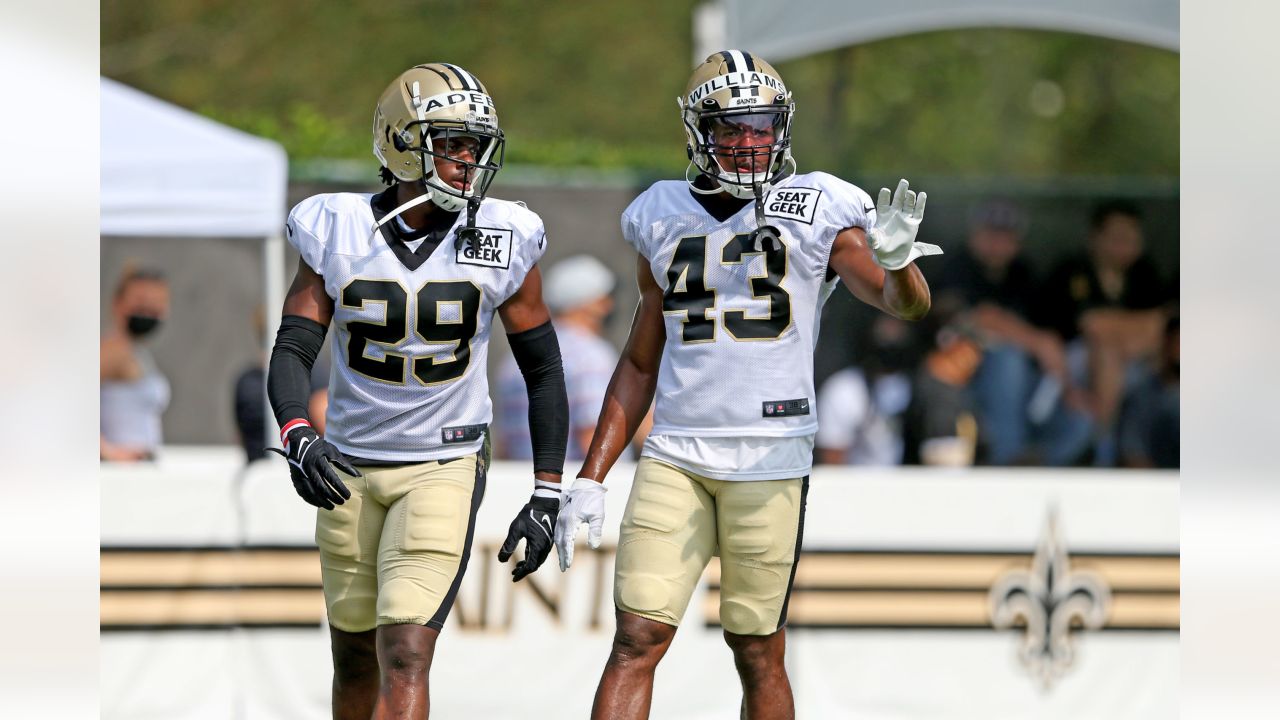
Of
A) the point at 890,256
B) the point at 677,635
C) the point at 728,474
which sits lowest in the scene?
the point at 677,635

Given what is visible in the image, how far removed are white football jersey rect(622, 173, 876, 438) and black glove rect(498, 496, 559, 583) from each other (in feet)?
1.45

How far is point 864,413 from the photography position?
365 inches

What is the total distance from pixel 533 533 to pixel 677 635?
7.65ft

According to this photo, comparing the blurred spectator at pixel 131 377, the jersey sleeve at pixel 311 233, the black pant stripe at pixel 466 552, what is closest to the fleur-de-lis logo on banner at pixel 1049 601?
the black pant stripe at pixel 466 552

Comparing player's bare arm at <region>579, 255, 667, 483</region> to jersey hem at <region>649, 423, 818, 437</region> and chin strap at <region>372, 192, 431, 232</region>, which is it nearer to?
jersey hem at <region>649, 423, 818, 437</region>

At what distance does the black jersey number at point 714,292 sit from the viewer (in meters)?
4.45

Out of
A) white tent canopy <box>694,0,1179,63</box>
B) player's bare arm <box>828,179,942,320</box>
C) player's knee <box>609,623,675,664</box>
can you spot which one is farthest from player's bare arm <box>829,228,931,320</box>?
white tent canopy <box>694,0,1179,63</box>

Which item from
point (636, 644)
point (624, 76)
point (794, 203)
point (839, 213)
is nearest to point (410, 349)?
point (636, 644)

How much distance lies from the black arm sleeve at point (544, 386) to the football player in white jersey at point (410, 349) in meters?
0.01

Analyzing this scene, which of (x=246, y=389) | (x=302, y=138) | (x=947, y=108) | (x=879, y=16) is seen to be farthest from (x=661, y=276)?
(x=947, y=108)

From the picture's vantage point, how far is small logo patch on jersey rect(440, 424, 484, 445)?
14.6ft

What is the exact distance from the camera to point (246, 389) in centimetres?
843

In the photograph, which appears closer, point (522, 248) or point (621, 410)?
point (522, 248)

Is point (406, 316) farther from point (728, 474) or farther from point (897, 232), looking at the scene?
point (897, 232)
